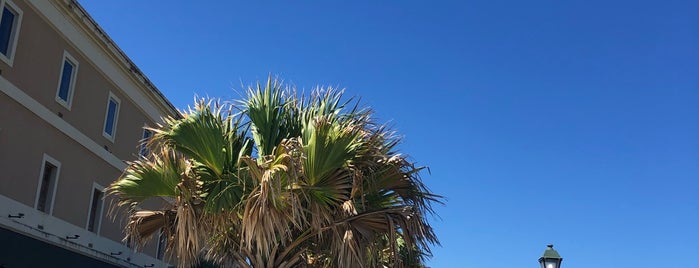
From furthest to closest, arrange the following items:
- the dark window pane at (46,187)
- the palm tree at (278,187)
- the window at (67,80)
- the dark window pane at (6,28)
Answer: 1. the window at (67,80)
2. the dark window pane at (46,187)
3. the dark window pane at (6,28)
4. the palm tree at (278,187)

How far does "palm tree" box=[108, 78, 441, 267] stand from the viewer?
911 cm

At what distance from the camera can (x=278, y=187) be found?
28.7 feet

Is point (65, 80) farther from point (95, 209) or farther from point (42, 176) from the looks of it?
point (95, 209)

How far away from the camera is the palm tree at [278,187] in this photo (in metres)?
9.11

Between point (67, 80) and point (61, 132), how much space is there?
124cm

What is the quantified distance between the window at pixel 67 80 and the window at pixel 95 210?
2.51 m

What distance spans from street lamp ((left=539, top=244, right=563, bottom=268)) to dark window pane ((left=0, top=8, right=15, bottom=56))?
10.5 m

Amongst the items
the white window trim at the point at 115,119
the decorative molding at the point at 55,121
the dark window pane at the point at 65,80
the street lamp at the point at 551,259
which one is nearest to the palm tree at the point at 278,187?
the street lamp at the point at 551,259

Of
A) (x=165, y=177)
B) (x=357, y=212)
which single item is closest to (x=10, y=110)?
(x=165, y=177)

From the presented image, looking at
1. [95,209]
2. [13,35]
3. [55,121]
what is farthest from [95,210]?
[13,35]

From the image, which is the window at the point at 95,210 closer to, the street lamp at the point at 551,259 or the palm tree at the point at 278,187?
the palm tree at the point at 278,187

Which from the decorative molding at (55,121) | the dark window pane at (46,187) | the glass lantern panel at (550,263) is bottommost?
the glass lantern panel at (550,263)

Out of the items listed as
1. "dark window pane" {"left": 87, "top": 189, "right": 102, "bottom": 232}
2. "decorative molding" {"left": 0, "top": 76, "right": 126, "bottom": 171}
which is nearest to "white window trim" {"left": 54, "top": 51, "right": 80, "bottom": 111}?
"decorative molding" {"left": 0, "top": 76, "right": 126, "bottom": 171}

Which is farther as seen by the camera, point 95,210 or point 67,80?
point 95,210
